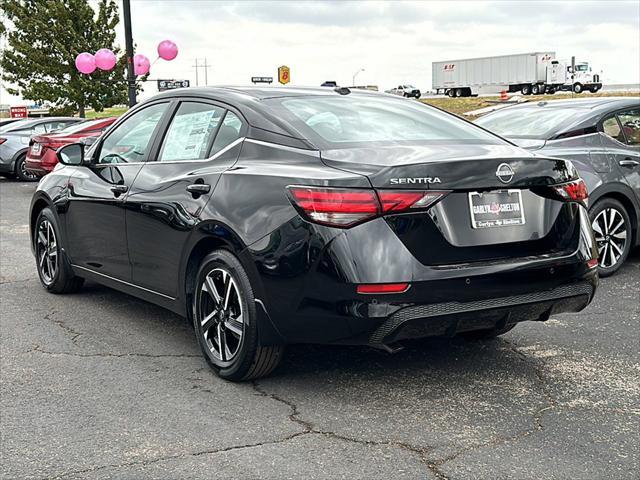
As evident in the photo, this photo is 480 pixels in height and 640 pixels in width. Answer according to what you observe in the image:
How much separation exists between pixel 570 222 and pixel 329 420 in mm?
1629

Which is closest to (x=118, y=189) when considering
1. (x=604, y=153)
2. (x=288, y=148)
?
(x=288, y=148)

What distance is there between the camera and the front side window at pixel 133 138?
18.5ft

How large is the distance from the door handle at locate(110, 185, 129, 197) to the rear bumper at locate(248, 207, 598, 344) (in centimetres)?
161

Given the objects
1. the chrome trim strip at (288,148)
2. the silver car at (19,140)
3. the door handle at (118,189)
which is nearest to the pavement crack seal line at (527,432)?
the chrome trim strip at (288,148)

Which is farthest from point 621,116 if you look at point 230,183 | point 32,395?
point 32,395

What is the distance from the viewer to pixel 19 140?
65.5ft

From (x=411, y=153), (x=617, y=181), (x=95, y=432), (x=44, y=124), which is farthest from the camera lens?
(x=44, y=124)

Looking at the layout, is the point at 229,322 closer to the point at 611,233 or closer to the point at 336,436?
the point at 336,436

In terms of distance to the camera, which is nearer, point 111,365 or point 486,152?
point 486,152

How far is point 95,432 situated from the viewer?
12.9 ft

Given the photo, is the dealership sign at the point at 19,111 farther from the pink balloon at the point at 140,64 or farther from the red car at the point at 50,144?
the red car at the point at 50,144

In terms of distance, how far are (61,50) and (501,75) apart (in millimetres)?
37684

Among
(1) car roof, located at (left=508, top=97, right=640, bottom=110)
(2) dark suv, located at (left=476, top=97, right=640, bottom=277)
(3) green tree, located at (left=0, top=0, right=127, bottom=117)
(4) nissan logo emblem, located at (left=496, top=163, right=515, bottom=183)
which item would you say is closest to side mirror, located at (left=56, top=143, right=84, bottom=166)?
(4) nissan logo emblem, located at (left=496, top=163, right=515, bottom=183)

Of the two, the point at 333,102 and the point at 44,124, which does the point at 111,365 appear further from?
the point at 44,124
